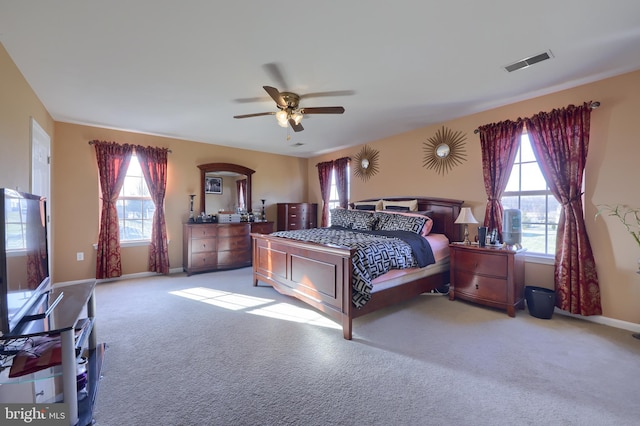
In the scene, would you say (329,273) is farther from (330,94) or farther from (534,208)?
(534,208)

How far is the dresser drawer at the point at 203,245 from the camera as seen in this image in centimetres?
480

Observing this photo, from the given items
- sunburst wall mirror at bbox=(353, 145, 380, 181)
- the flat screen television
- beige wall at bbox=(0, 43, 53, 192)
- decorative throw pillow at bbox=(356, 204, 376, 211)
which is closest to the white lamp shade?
decorative throw pillow at bbox=(356, 204, 376, 211)

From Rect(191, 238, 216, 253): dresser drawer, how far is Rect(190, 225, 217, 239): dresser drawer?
74 millimetres

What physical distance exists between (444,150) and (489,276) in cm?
194

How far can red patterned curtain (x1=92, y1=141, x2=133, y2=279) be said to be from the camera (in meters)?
4.27

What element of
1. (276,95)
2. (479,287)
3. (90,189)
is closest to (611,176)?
(479,287)

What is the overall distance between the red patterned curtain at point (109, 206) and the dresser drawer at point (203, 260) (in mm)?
1104

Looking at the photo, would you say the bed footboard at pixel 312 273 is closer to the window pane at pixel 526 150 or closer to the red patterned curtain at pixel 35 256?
the red patterned curtain at pixel 35 256

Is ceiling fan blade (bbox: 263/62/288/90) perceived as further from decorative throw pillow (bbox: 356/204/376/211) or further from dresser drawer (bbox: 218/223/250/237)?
dresser drawer (bbox: 218/223/250/237)

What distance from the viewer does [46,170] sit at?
11.8ft

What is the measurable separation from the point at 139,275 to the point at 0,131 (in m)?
3.13

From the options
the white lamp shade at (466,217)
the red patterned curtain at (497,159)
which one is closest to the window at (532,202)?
the red patterned curtain at (497,159)

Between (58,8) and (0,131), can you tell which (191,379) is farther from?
(58,8)

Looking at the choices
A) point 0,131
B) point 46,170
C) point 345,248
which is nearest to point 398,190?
point 345,248
